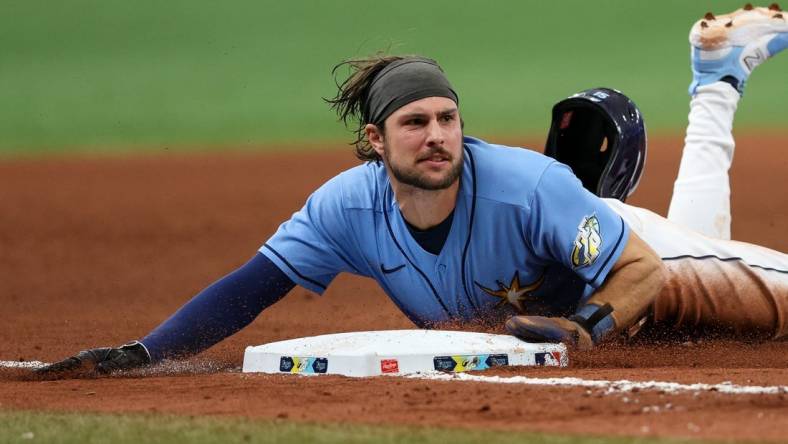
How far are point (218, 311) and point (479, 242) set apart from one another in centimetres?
99

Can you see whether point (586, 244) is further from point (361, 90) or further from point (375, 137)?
point (361, 90)

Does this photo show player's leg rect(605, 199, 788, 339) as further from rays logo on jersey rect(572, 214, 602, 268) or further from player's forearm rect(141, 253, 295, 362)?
player's forearm rect(141, 253, 295, 362)

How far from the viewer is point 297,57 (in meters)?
21.2

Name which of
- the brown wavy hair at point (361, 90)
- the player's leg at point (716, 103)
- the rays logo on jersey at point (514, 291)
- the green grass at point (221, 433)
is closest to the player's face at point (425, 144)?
the brown wavy hair at point (361, 90)

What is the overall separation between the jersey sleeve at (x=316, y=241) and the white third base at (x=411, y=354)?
0.44 m

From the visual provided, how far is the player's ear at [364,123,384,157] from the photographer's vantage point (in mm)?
4465

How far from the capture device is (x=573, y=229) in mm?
4199

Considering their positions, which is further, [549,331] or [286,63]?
A: [286,63]

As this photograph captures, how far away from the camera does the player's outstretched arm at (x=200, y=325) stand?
443 cm

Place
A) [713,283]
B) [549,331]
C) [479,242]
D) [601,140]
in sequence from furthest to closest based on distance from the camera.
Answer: [601,140] < [713,283] < [479,242] < [549,331]

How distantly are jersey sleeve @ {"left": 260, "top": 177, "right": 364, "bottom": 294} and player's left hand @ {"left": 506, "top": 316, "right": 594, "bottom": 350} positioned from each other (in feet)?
2.51

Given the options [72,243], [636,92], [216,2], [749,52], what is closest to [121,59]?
[216,2]

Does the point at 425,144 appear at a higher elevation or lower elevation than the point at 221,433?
higher

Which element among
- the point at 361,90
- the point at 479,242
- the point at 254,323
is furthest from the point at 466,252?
the point at 254,323
